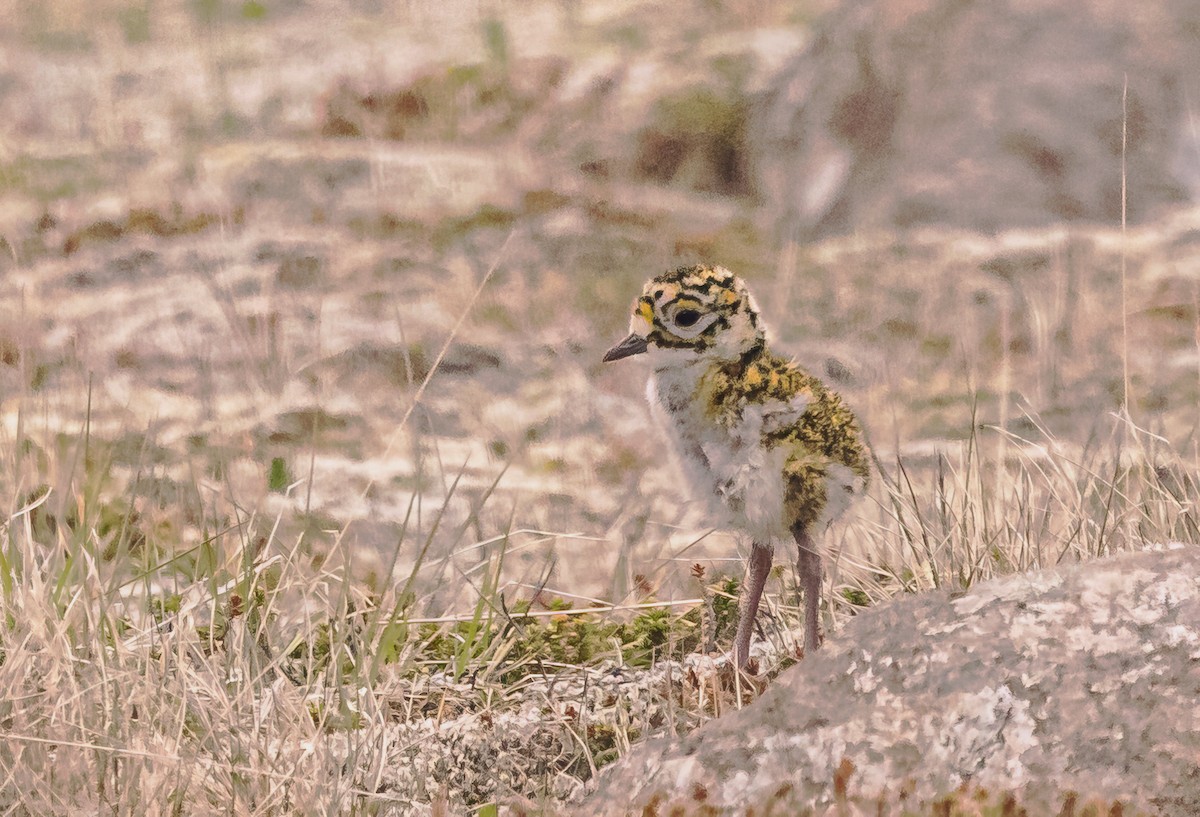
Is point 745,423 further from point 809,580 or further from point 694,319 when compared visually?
point 809,580

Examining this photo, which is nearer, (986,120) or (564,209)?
(986,120)

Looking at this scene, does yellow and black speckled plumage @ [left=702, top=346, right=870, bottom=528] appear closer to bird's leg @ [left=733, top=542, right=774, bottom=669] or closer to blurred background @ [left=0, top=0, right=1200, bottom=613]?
bird's leg @ [left=733, top=542, right=774, bottom=669]

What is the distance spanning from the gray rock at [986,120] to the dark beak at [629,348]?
6.89m

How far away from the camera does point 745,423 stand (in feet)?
16.4

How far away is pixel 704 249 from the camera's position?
11641mm

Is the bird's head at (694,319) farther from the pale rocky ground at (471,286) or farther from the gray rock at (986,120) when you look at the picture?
the gray rock at (986,120)

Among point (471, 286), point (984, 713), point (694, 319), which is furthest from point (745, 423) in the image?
point (471, 286)

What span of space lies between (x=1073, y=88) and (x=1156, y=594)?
828 centimetres

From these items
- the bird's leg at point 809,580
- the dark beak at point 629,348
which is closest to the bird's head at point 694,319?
the dark beak at point 629,348

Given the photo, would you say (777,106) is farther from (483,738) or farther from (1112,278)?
(483,738)

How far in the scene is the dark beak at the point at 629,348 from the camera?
Result: 5.13 meters

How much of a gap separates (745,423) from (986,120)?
7673mm

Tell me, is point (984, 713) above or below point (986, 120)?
below

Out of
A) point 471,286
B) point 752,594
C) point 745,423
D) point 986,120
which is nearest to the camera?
point 745,423
